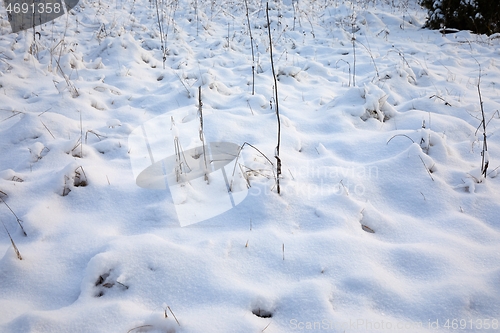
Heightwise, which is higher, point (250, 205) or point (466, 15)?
point (466, 15)

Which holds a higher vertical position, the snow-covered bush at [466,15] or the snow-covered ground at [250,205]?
the snow-covered bush at [466,15]

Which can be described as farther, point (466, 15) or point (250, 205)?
point (466, 15)

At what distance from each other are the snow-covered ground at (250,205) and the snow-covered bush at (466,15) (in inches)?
100

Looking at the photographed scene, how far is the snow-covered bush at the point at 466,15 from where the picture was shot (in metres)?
5.67

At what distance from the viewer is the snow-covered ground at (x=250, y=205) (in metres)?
1.29

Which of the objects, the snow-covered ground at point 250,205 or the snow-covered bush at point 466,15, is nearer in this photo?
the snow-covered ground at point 250,205

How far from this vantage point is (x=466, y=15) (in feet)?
19.4

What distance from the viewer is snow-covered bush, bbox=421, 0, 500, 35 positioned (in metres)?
5.67

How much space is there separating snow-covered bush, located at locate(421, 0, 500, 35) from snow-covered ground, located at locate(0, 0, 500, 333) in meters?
2.55

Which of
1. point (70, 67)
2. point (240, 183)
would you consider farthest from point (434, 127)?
point (70, 67)

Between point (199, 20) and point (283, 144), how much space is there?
17.2 feet

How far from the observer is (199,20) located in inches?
262

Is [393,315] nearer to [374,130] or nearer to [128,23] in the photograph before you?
[374,130]

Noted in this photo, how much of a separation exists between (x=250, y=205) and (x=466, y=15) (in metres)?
6.55
